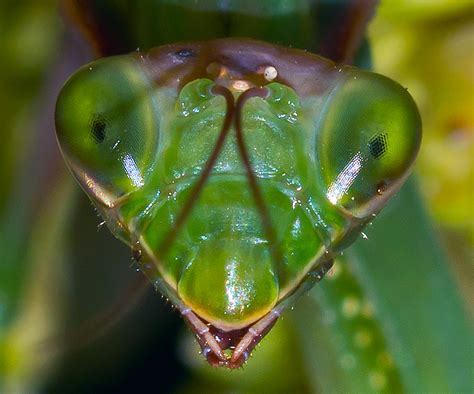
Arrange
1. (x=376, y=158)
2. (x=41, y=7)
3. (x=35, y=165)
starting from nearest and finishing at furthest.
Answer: (x=376, y=158), (x=35, y=165), (x=41, y=7)

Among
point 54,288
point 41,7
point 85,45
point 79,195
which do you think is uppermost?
point 85,45

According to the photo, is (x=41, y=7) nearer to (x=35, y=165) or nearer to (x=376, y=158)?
(x=35, y=165)

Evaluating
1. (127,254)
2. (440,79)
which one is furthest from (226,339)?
(440,79)

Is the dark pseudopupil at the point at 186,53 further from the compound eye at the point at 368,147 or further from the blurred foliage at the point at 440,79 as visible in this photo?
the blurred foliage at the point at 440,79

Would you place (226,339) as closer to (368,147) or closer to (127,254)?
(368,147)

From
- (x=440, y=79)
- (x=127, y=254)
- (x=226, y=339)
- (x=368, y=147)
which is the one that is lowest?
(x=127, y=254)

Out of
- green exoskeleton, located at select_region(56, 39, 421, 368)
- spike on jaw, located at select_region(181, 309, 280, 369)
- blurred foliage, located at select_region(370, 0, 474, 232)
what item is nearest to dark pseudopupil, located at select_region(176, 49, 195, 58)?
green exoskeleton, located at select_region(56, 39, 421, 368)

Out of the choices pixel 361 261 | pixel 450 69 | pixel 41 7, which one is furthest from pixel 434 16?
pixel 41 7
